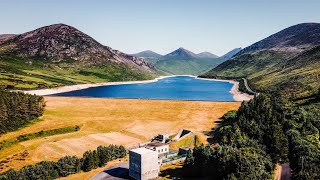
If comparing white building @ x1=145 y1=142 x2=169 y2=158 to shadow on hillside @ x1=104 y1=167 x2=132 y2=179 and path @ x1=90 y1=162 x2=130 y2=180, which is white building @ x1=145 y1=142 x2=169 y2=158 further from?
shadow on hillside @ x1=104 y1=167 x2=132 y2=179

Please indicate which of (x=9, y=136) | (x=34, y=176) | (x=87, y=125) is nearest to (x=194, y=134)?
(x=87, y=125)

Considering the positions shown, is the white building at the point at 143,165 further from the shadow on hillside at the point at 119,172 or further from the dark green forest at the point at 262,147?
the dark green forest at the point at 262,147

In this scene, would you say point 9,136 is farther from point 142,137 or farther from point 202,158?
point 202,158

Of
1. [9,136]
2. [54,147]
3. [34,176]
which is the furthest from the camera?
[9,136]

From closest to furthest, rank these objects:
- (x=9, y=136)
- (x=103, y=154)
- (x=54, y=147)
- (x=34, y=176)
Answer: (x=34, y=176) → (x=103, y=154) → (x=54, y=147) → (x=9, y=136)

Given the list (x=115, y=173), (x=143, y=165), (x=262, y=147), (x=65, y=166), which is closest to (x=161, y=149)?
(x=115, y=173)

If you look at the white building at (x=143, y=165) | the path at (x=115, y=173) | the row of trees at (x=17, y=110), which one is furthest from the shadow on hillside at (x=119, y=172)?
A: the row of trees at (x=17, y=110)

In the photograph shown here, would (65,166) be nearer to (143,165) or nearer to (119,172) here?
(119,172)
